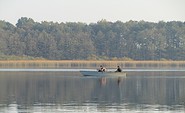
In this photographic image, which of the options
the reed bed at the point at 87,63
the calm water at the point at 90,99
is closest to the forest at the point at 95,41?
the reed bed at the point at 87,63

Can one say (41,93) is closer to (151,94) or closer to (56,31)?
(151,94)

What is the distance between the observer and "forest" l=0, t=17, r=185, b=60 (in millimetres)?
124125

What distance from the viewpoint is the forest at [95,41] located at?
124 meters

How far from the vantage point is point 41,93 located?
41.7 m

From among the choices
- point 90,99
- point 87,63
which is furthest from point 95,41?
point 90,99

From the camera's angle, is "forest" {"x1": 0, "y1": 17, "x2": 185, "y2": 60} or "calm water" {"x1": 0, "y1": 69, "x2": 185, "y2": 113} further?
"forest" {"x1": 0, "y1": 17, "x2": 185, "y2": 60}

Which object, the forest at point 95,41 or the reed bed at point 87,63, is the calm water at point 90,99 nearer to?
the reed bed at point 87,63

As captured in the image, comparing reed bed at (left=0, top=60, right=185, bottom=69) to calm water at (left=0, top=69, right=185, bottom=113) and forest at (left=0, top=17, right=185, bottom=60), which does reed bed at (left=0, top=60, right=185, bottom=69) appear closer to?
forest at (left=0, top=17, right=185, bottom=60)

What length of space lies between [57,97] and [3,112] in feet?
27.7

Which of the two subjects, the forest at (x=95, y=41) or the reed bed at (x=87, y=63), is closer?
the reed bed at (x=87, y=63)

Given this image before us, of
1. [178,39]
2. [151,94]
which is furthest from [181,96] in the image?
[178,39]

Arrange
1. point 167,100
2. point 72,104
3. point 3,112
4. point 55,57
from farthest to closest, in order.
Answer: point 55,57 → point 167,100 → point 72,104 → point 3,112

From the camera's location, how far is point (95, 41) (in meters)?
133

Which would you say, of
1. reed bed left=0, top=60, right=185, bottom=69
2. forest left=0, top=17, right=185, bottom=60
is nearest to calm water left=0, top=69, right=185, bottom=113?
reed bed left=0, top=60, right=185, bottom=69
